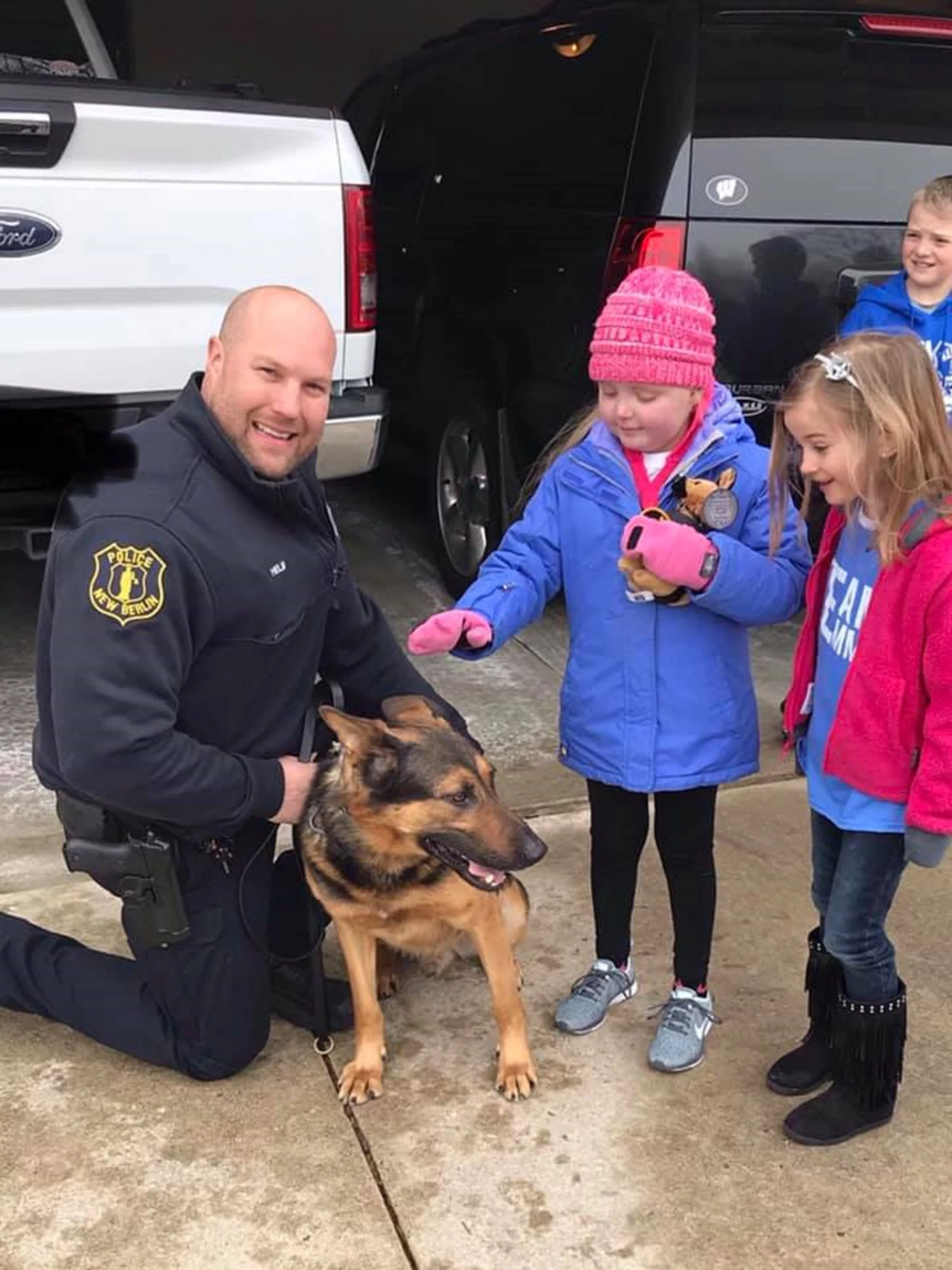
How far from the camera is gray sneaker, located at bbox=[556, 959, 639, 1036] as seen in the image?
9.34ft

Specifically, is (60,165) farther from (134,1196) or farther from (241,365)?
(134,1196)

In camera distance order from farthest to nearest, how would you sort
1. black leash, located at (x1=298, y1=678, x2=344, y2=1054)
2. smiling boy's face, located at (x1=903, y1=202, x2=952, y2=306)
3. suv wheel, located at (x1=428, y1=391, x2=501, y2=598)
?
suv wheel, located at (x1=428, y1=391, x2=501, y2=598) → smiling boy's face, located at (x1=903, y1=202, x2=952, y2=306) → black leash, located at (x1=298, y1=678, x2=344, y2=1054)

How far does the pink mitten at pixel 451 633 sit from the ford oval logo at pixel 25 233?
1883mm

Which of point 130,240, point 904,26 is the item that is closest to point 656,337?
point 130,240

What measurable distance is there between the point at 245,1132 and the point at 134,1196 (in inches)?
9.7

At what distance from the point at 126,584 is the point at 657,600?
3.36 ft

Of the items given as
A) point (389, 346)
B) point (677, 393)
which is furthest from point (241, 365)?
point (389, 346)

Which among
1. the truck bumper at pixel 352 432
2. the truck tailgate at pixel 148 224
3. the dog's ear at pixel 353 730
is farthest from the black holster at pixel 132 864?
the truck bumper at pixel 352 432

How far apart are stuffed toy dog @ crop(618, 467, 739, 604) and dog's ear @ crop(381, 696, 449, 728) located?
487 millimetres

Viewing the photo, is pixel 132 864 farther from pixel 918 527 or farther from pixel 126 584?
pixel 918 527

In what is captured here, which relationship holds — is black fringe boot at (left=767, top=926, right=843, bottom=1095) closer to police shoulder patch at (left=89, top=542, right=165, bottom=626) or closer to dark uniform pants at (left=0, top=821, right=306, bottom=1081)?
dark uniform pants at (left=0, top=821, right=306, bottom=1081)

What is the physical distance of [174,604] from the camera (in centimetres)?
235

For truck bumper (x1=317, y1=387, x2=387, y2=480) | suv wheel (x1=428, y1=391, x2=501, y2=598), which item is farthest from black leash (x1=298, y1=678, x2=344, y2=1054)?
suv wheel (x1=428, y1=391, x2=501, y2=598)

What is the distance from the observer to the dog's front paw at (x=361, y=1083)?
103 inches
